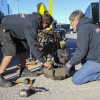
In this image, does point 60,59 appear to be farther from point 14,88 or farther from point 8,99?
point 8,99

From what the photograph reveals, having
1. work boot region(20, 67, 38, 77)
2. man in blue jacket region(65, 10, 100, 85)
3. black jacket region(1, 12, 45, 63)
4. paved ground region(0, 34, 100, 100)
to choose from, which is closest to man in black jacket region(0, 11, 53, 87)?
black jacket region(1, 12, 45, 63)

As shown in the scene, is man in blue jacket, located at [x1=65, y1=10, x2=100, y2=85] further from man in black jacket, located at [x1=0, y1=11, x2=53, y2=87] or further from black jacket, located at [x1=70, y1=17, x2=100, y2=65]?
man in black jacket, located at [x1=0, y1=11, x2=53, y2=87]

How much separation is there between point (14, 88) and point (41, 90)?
600 millimetres

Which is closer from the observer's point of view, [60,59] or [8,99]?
[8,99]

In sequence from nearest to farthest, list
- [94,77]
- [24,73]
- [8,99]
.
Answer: [8,99] < [94,77] < [24,73]

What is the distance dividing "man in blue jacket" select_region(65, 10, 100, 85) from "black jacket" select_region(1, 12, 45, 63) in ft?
2.31

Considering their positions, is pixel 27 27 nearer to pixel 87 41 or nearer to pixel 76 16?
pixel 76 16

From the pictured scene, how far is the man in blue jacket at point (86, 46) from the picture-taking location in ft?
14.0

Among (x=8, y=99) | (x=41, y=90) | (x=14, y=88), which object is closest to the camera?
(x=8, y=99)

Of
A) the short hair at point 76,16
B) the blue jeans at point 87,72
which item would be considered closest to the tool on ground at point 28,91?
the blue jeans at point 87,72

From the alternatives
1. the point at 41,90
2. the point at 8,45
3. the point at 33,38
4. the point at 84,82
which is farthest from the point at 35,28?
the point at 84,82

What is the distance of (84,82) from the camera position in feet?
15.1

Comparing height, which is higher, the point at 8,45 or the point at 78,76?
the point at 8,45

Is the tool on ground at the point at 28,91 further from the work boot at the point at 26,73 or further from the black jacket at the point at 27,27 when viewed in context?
the work boot at the point at 26,73
